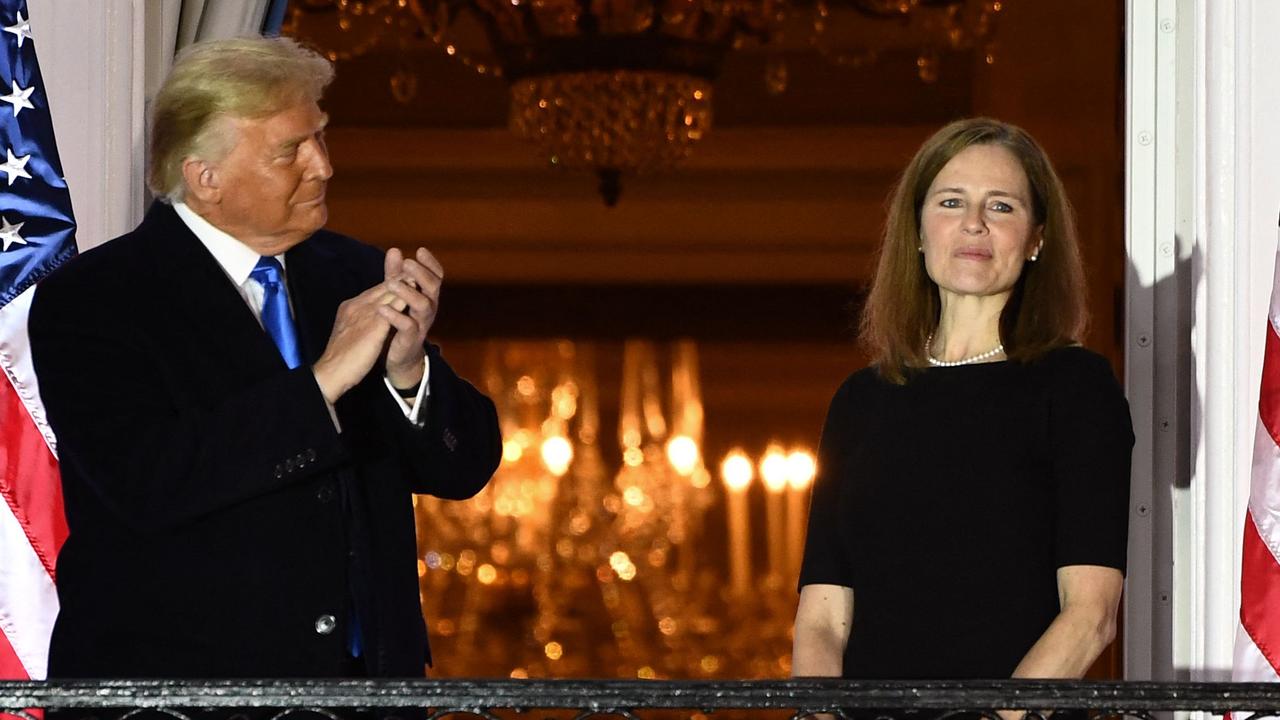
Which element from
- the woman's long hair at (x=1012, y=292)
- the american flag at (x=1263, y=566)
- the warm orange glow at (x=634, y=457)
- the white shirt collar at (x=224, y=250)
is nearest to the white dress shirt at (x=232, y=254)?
the white shirt collar at (x=224, y=250)

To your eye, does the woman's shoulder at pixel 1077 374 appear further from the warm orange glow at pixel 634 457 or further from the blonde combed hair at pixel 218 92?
the warm orange glow at pixel 634 457

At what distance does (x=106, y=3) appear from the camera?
344 centimetres

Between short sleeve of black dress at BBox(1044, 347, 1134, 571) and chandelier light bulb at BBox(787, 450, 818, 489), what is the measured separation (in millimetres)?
8560

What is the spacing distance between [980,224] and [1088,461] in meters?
0.38

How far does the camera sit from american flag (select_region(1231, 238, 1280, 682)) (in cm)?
286

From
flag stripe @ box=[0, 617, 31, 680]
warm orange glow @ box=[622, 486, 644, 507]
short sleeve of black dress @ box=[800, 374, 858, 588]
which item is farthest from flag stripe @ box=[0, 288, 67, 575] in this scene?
warm orange glow @ box=[622, 486, 644, 507]

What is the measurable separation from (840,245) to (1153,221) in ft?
23.9

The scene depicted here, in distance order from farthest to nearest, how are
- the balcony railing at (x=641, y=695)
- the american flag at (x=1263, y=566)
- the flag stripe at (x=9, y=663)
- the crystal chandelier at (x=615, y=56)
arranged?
the crystal chandelier at (x=615, y=56), the flag stripe at (x=9, y=663), the american flag at (x=1263, y=566), the balcony railing at (x=641, y=695)

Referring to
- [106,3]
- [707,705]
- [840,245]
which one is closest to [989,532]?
[707,705]

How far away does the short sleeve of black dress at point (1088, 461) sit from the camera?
231 centimetres

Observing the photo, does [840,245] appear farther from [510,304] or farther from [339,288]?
[339,288]

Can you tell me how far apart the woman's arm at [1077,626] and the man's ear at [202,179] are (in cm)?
126

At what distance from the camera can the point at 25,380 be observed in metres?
3.16

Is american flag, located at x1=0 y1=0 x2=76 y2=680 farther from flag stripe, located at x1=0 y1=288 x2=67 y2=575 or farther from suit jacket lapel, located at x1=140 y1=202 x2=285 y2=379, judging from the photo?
suit jacket lapel, located at x1=140 y1=202 x2=285 y2=379
